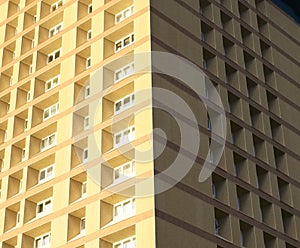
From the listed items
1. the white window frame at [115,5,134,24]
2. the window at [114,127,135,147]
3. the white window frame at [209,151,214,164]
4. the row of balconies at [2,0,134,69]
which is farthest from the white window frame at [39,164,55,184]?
the white window frame at [115,5,134,24]

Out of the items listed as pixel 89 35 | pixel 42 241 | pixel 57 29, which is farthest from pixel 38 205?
pixel 57 29

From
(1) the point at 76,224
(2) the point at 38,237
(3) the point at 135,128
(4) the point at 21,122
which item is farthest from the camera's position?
(4) the point at 21,122

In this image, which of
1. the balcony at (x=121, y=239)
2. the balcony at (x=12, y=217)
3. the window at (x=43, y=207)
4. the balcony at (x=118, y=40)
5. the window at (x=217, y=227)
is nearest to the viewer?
the balcony at (x=121, y=239)

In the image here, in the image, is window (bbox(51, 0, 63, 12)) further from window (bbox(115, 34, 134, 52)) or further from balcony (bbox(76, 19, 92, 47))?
window (bbox(115, 34, 134, 52))

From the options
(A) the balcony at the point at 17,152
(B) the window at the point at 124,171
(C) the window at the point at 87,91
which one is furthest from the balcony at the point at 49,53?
(B) the window at the point at 124,171

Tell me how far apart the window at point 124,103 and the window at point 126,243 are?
278 inches

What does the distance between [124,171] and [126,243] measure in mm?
3850

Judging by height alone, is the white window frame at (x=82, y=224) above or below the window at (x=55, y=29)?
below

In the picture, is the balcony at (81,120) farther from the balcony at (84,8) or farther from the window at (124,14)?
the balcony at (84,8)

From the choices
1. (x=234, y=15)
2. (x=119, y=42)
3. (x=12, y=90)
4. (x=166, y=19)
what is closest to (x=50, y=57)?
(x=12, y=90)

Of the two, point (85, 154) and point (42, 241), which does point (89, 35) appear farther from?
point (42, 241)

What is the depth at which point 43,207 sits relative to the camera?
3975 centimetres

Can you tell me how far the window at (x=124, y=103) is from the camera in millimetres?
38425

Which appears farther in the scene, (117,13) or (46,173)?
(117,13)
